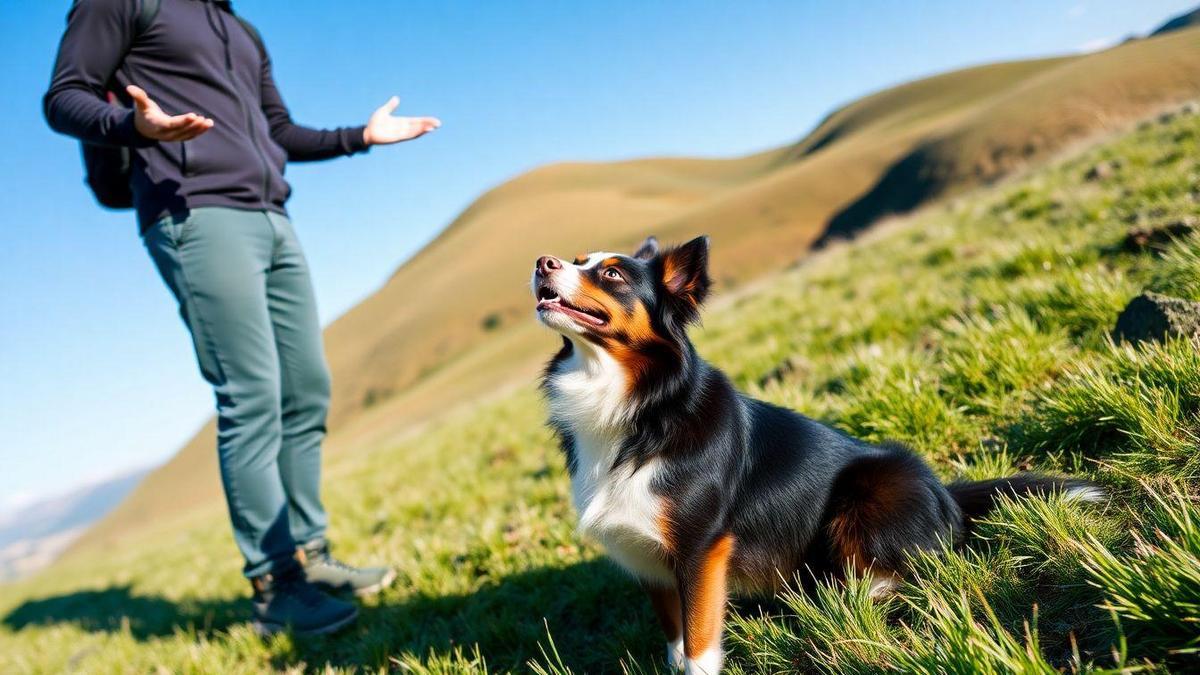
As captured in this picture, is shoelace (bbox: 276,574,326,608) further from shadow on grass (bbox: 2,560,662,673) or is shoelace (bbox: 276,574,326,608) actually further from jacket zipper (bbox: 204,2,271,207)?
jacket zipper (bbox: 204,2,271,207)

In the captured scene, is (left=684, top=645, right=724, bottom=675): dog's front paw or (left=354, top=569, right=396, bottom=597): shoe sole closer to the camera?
(left=684, top=645, right=724, bottom=675): dog's front paw

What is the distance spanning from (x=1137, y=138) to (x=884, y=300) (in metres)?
5.93

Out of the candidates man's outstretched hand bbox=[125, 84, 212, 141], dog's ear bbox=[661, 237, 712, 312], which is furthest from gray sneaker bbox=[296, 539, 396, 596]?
dog's ear bbox=[661, 237, 712, 312]

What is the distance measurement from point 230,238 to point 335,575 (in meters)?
2.05

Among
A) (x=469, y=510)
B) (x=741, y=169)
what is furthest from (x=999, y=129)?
(x=741, y=169)

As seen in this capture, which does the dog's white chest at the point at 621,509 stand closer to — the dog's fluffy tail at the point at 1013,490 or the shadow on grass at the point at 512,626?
the shadow on grass at the point at 512,626

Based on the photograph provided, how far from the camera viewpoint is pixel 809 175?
56438 mm

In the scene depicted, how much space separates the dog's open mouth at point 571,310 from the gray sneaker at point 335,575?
2.42 meters

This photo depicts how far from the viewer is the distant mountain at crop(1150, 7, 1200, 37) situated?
57.5 metres

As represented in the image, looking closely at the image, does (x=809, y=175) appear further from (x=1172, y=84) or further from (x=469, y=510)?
(x=469, y=510)

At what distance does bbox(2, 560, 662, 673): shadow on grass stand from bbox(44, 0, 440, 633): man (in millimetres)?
204

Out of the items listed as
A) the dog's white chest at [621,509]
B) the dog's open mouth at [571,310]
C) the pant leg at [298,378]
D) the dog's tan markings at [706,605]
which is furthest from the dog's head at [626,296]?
the pant leg at [298,378]

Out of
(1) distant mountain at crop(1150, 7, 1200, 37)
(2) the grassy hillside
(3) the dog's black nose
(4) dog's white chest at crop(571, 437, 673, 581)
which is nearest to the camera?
(2) the grassy hillside

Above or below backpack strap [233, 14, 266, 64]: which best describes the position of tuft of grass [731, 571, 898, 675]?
below
